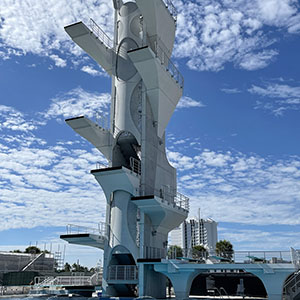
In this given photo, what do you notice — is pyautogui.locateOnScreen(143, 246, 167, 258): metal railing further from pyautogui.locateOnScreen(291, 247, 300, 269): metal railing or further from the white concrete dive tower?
pyautogui.locateOnScreen(291, 247, 300, 269): metal railing

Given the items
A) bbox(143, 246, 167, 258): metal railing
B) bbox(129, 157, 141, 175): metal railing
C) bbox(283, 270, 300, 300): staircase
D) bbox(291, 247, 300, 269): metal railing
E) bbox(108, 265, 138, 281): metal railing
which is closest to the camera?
bbox(291, 247, 300, 269): metal railing

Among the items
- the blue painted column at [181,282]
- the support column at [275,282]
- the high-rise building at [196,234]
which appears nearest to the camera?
the support column at [275,282]

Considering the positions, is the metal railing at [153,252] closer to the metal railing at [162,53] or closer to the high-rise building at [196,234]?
the metal railing at [162,53]

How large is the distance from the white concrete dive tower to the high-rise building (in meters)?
88.0

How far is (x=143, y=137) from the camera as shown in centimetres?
2514

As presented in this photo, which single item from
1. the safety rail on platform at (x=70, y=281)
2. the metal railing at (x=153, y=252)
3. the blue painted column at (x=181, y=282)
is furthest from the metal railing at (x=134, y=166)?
the safety rail on platform at (x=70, y=281)

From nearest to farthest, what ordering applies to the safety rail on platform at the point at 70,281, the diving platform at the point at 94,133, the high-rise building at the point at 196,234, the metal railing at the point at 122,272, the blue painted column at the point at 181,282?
the blue painted column at the point at 181,282
the metal railing at the point at 122,272
the diving platform at the point at 94,133
the safety rail on platform at the point at 70,281
the high-rise building at the point at 196,234

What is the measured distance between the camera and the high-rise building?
11575 cm

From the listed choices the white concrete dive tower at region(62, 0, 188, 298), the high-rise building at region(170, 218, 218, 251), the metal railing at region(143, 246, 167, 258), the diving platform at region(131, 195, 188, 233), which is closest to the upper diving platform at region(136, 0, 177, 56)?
the white concrete dive tower at region(62, 0, 188, 298)

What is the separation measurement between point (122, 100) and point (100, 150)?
386 centimetres

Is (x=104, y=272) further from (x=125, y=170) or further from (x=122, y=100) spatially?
(x=122, y=100)

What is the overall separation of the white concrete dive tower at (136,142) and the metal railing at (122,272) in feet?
0.20

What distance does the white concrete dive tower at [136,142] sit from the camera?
2370cm

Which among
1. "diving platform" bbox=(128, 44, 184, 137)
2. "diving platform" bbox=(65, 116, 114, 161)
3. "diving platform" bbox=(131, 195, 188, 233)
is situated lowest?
"diving platform" bbox=(131, 195, 188, 233)
